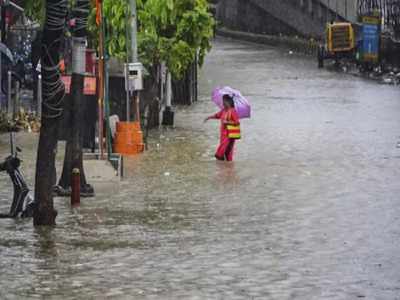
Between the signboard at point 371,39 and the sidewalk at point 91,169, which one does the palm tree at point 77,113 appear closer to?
the sidewalk at point 91,169

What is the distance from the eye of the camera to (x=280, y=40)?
2611 inches

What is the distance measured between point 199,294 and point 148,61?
17.1 meters

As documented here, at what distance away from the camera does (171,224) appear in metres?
15.7

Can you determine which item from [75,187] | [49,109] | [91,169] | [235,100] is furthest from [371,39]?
[49,109]

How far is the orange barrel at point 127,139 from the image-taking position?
23.6m

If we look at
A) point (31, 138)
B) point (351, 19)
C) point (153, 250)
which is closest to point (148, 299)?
point (153, 250)

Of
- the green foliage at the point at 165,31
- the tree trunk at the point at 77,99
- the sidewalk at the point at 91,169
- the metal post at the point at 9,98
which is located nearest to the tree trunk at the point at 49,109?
the tree trunk at the point at 77,99

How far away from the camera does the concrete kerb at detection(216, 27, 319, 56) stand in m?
62.3

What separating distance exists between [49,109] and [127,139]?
8.64 meters

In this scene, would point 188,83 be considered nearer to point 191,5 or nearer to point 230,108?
point 191,5

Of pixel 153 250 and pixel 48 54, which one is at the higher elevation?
pixel 48 54

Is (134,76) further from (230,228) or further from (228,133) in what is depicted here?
(230,228)

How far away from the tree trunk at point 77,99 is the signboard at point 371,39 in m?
33.7

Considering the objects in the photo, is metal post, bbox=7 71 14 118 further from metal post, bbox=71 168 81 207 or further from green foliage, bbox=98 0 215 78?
metal post, bbox=71 168 81 207
